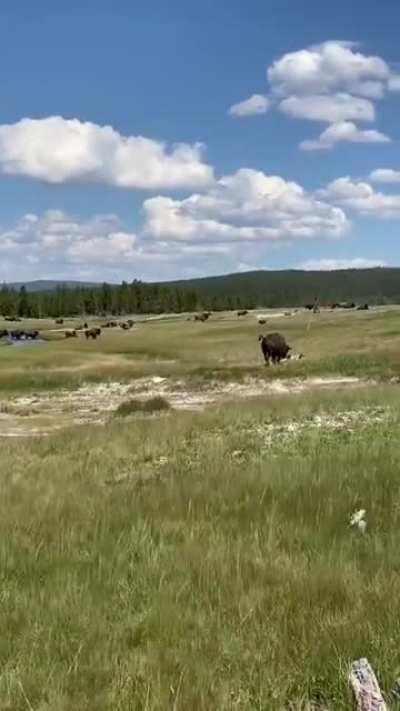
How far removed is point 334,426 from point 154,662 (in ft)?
49.3

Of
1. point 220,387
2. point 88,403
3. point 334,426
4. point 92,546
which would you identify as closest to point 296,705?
point 92,546

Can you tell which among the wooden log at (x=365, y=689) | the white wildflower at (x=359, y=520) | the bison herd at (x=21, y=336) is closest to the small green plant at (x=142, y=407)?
the white wildflower at (x=359, y=520)

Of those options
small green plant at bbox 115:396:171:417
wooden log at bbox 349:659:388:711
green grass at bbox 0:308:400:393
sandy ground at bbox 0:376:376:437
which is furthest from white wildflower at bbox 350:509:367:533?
green grass at bbox 0:308:400:393

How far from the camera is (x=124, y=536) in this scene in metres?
8.27

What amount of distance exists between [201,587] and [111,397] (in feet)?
105

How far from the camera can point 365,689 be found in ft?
14.8

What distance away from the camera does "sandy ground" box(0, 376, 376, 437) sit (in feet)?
97.8

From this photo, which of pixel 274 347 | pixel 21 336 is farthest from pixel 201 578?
pixel 21 336

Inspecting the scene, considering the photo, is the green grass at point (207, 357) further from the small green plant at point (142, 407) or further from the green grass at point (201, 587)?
the green grass at point (201, 587)

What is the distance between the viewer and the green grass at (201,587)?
197 inches

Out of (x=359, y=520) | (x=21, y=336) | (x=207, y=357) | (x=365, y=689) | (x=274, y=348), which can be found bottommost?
(x=207, y=357)

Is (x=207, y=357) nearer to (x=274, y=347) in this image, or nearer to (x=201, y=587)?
(x=274, y=347)

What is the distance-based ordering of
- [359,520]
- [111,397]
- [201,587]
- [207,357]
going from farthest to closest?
1. [207,357]
2. [111,397]
3. [359,520]
4. [201,587]

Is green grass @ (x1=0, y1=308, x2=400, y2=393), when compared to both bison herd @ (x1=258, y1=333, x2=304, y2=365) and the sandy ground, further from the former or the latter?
the sandy ground
